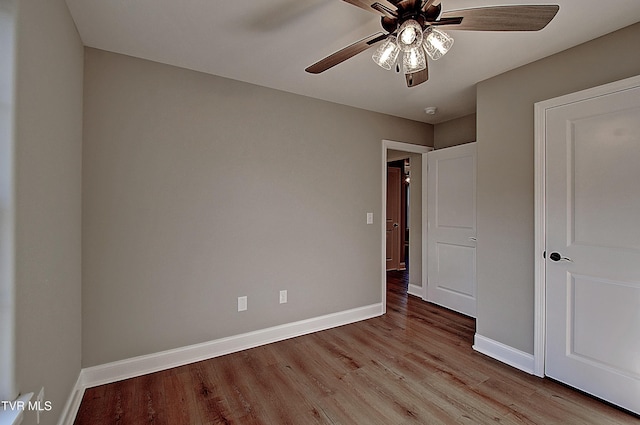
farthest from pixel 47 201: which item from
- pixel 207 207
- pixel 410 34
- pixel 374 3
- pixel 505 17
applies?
pixel 505 17

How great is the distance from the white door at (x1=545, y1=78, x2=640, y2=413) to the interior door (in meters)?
3.94

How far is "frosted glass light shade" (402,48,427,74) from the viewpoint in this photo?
5.03 feet

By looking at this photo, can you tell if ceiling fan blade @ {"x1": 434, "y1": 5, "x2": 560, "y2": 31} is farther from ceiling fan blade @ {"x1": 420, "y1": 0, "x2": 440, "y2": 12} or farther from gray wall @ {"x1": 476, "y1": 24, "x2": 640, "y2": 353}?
gray wall @ {"x1": 476, "y1": 24, "x2": 640, "y2": 353}

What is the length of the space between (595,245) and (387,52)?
191cm

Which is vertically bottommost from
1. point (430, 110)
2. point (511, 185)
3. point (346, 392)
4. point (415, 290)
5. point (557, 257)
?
point (346, 392)

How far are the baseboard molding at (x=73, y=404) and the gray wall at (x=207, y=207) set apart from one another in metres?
0.17

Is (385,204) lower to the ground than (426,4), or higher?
lower

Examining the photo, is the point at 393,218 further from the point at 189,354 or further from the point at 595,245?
the point at 189,354

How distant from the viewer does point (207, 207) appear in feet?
8.45

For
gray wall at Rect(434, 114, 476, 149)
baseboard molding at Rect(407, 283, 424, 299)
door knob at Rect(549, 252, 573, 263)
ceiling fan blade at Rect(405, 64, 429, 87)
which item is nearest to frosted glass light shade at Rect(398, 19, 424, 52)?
ceiling fan blade at Rect(405, 64, 429, 87)

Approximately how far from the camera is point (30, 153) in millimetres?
1223

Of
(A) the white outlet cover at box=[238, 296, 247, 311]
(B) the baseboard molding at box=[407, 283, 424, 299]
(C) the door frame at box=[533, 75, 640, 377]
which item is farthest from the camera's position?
(B) the baseboard molding at box=[407, 283, 424, 299]

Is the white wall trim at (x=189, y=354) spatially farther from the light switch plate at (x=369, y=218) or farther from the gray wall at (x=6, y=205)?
the light switch plate at (x=369, y=218)

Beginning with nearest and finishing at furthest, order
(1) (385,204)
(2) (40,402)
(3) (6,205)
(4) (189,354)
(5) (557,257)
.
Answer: (3) (6,205), (2) (40,402), (5) (557,257), (4) (189,354), (1) (385,204)
